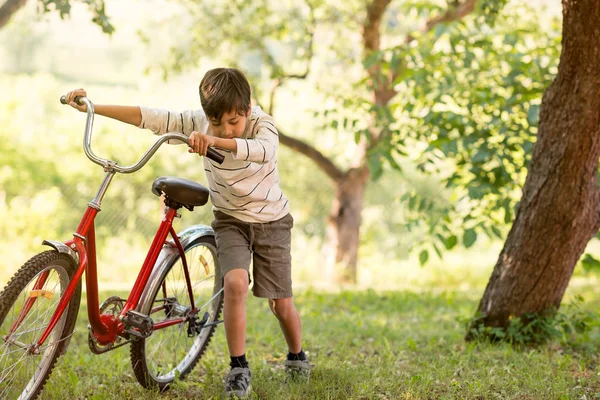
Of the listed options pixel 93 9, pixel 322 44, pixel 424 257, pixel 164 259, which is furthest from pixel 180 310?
pixel 322 44

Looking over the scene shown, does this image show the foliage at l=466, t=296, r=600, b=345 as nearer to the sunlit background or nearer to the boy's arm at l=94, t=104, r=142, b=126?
the boy's arm at l=94, t=104, r=142, b=126

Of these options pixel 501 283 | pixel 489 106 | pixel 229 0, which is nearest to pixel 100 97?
pixel 229 0

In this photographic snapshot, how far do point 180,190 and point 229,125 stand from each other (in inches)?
12.8

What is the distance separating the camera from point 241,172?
2928 millimetres

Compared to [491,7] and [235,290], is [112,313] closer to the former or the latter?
[235,290]

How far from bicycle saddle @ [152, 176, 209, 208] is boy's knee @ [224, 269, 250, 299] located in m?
0.32

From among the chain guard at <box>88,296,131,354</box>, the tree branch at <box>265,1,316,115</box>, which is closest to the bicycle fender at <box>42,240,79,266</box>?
the chain guard at <box>88,296,131,354</box>

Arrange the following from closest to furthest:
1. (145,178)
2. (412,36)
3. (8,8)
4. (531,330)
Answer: (531,330) < (8,8) < (412,36) < (145,178)

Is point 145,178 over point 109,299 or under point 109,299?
under

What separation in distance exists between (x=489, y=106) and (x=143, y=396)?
128 inches

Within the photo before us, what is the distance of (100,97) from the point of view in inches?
564

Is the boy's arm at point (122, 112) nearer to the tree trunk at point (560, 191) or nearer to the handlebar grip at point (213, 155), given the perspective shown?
the handlebar grip at point (213, 155)

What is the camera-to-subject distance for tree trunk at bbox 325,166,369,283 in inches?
388

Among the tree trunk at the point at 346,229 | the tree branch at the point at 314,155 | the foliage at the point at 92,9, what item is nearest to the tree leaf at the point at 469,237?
the foliage at the point at 92,9
